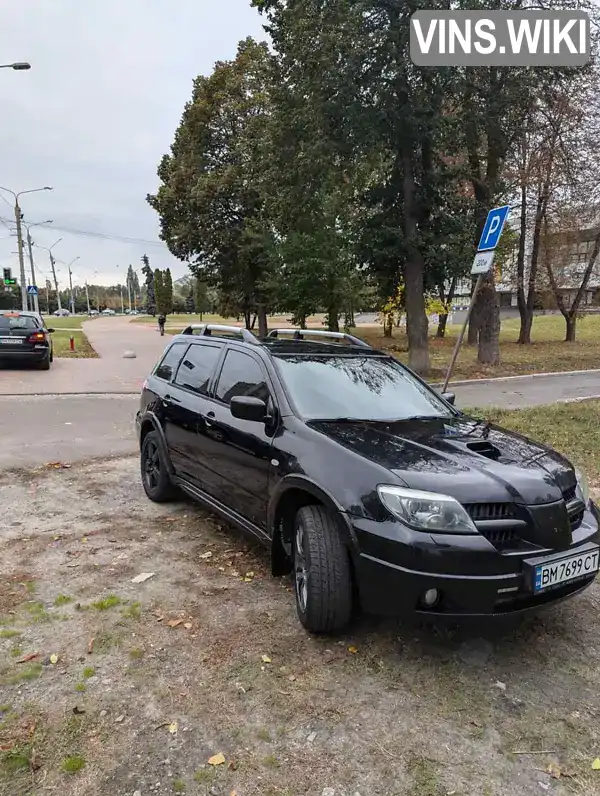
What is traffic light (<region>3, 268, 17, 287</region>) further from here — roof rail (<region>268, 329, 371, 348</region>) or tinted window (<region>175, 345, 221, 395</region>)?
roof rail (<region>268, 329, 371, 348</region>)

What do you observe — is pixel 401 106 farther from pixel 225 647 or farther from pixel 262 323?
pixel 262 323

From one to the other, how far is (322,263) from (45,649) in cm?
→ 2028

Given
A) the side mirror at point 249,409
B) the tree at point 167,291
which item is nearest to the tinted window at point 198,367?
the side mirror at point 249,409

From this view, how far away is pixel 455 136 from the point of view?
49.5 ft

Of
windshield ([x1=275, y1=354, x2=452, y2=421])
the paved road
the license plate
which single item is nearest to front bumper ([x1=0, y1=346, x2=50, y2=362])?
the paved road

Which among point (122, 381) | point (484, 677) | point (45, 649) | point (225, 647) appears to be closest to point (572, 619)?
point (484, 677)

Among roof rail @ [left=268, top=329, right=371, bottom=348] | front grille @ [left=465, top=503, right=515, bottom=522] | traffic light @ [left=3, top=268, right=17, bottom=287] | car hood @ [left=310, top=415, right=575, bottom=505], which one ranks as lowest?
front grille @ [left=465, top=503, right=515, bottom=522]

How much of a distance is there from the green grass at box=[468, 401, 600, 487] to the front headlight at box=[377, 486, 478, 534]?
157 inches

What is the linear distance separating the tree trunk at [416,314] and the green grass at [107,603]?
1267 centimetres

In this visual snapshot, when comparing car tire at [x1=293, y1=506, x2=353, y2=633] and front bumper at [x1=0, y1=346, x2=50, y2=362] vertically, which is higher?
front bumper at [x1=0, y1=346, x2=50, y2=362]

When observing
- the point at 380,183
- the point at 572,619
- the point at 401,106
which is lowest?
the point at 572,619

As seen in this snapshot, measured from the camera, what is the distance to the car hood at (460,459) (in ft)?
9.60

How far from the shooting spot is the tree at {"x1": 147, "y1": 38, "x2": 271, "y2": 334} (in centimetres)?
2814

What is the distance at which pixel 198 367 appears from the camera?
5.15 m
